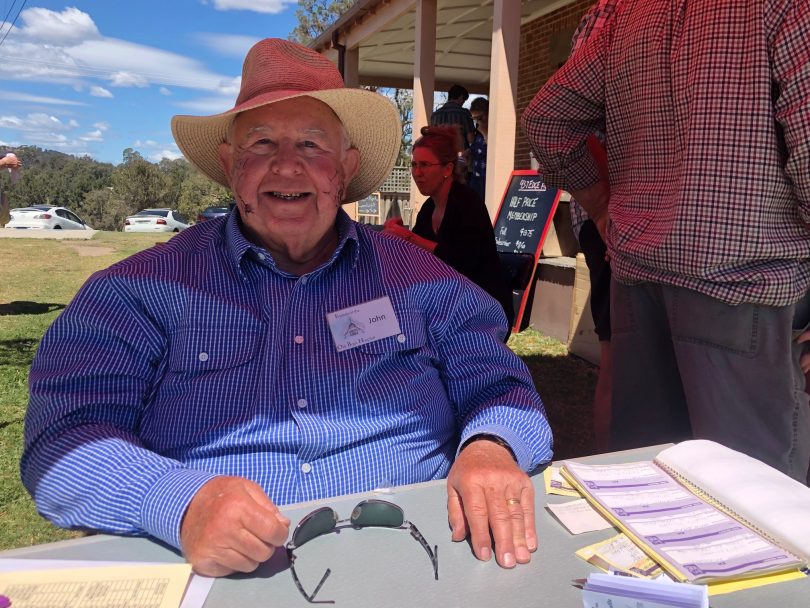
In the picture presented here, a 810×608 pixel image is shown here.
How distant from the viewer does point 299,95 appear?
1.77 m

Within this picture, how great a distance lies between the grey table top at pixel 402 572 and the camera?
0.95 m

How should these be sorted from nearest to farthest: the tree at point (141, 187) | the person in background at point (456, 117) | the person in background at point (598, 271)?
the person in background at point (598, 271) < the person in background at point (456, 117) < the tree at point (141, 187)

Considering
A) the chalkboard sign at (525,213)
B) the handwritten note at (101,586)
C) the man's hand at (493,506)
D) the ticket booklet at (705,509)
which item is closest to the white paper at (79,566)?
the handwritten note at (101,586)

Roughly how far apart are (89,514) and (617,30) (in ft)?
6.23

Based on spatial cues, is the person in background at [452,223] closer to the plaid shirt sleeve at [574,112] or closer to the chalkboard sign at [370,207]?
the plaid shirt sleeve at [574,112]

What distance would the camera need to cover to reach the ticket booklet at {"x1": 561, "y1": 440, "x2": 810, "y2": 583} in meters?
1.01

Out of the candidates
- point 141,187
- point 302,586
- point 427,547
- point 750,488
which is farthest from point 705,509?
point 141,187

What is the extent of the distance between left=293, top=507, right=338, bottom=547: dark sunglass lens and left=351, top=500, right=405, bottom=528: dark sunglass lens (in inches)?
1.5

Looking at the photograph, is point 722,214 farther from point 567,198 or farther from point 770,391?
point 567,198

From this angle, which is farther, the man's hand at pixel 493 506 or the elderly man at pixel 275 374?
the elderly man at pixel 275 374

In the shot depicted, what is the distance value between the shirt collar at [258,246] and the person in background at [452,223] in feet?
5.64

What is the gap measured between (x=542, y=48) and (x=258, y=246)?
8895 millimetres

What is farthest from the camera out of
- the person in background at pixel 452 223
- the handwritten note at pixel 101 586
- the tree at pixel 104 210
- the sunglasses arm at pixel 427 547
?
the tree at pixel 104 210

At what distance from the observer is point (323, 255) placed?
1.89 m
